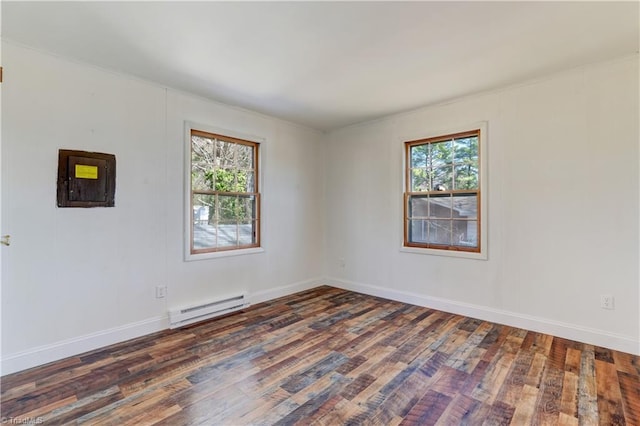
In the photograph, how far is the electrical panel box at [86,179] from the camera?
2627mm

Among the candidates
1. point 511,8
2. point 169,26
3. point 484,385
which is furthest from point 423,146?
point 169,26

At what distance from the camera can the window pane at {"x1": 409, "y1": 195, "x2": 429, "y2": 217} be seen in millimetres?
4023

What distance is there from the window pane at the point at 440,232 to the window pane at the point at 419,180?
1.53ft

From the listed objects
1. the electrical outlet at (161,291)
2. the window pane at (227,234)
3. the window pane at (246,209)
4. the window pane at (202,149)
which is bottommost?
the electrical outlet at (161,291)

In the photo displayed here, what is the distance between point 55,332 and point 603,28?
16.2 feet

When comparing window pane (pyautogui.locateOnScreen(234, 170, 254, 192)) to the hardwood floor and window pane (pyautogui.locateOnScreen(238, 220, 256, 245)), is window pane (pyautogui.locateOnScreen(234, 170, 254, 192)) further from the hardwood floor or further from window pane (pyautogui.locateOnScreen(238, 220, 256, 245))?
the hardwood floor

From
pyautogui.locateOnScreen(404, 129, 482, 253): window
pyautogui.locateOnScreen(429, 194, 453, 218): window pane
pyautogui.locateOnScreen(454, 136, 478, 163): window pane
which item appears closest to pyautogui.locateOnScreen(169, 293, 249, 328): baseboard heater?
pyautogui.locateOnScreen(404, 129, 482, 253): window

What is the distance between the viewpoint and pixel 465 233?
3.69 metres

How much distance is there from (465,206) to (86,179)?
3960mm

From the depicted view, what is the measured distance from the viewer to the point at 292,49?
2516 mm

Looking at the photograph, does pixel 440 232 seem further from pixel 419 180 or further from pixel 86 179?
pixel 86 179

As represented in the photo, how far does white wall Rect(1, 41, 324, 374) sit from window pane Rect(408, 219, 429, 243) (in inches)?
89.4

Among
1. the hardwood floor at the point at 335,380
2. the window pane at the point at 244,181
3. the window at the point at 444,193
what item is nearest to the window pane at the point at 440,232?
the window at the point at 444,193

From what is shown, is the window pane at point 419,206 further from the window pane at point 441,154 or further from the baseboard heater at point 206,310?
the baseboard heater at point 206,310
